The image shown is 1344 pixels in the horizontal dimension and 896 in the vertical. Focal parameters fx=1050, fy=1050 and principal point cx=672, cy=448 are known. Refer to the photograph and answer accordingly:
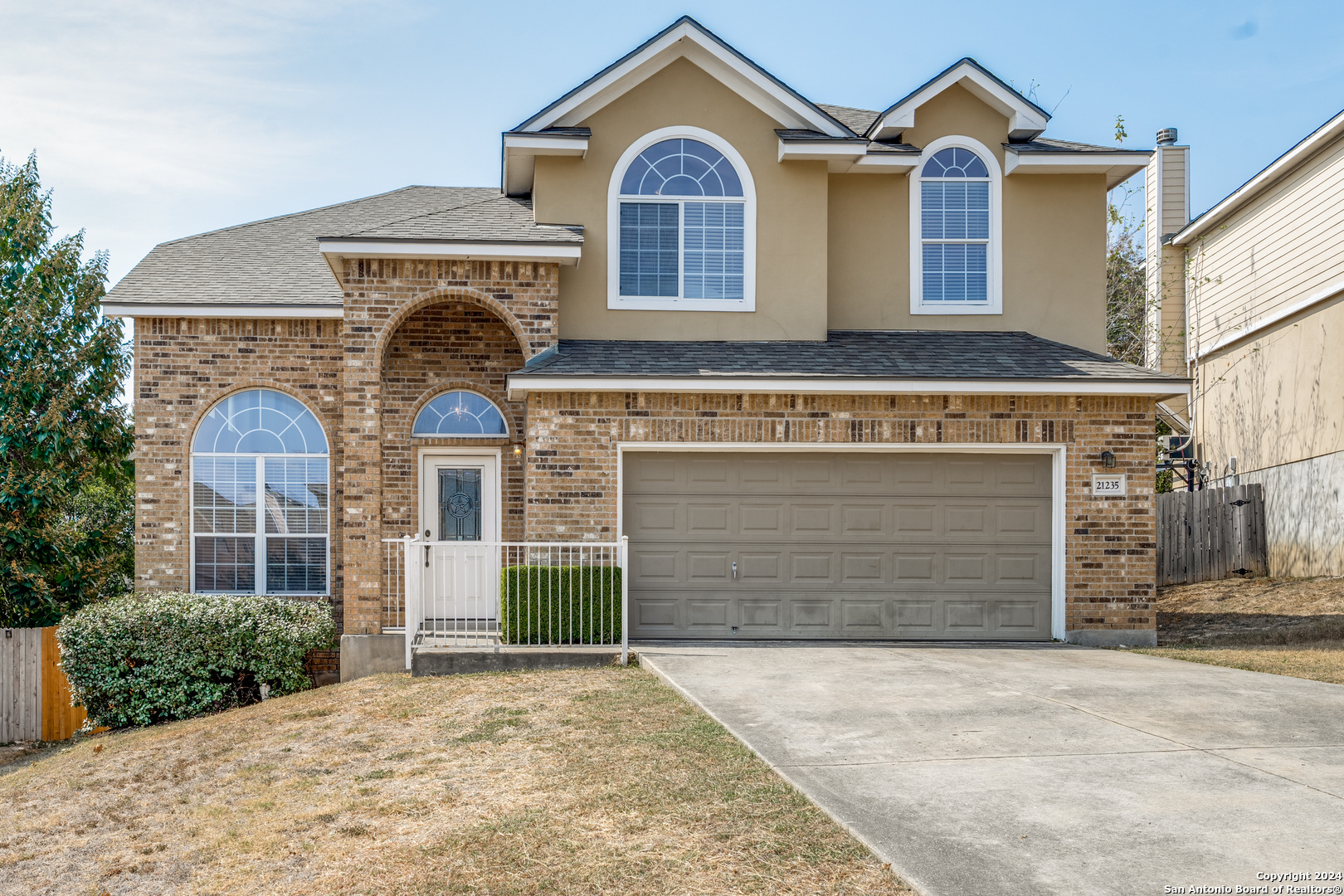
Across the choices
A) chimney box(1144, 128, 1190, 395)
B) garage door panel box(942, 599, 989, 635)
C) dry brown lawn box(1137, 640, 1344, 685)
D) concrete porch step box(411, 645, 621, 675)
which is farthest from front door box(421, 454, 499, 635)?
chimney box(1144, 128, 1190, 395)

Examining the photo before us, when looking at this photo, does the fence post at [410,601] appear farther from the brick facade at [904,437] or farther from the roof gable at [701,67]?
the roof gable at [701,67]

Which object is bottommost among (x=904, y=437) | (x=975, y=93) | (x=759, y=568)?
(x=759, y=568)

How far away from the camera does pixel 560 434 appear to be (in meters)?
11.9

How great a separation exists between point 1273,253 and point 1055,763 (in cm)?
1606

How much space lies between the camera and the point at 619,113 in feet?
43.1

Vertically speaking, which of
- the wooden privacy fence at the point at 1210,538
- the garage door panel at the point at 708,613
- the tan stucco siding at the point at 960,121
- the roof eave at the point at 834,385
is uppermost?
the tan stucco siding at the point at 960,121

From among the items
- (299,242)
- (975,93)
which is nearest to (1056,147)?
(975,93)

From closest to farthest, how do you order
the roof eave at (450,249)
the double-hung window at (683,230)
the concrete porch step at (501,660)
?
the concrete porch step at (501,660), the roof eave at (450,249), the double-hung window at (683,230)

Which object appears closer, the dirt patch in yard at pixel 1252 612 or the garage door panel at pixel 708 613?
the garage door panel at pixel 708 613

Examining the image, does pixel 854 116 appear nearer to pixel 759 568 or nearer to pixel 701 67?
pixel 701 67

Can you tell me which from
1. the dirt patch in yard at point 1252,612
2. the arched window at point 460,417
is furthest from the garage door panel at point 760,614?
the dirt patch in yard at point 1252,612

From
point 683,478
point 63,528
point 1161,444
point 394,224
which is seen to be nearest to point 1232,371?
point 1161,444

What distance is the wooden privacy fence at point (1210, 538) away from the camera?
17.3m

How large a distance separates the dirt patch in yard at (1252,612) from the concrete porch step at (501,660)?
22.9ft
